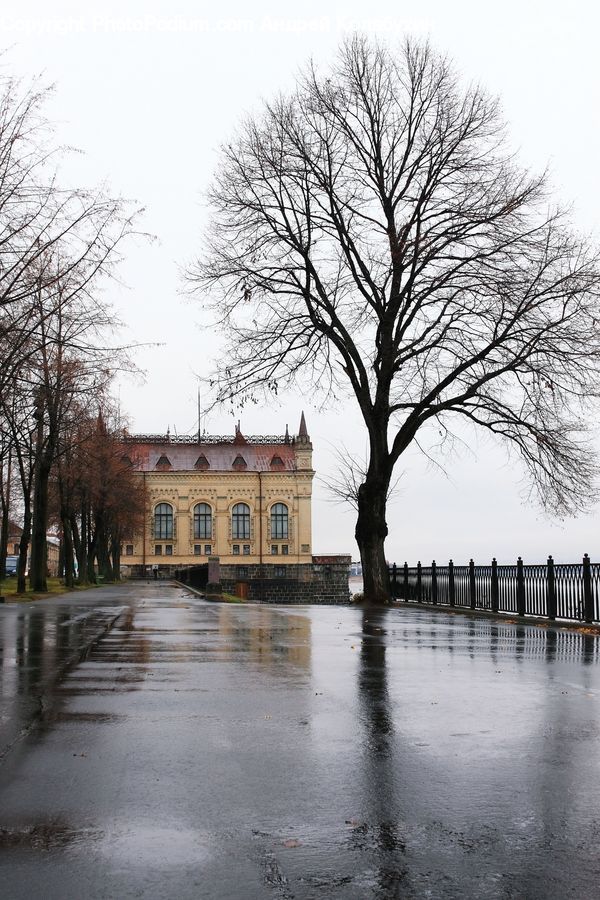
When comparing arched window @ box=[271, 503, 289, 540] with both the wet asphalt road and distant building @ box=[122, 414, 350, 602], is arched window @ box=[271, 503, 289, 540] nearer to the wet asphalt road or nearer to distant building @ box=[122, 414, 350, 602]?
distant building @ box=[122, 414, 350, 602]

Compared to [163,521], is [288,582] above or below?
below

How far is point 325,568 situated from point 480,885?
68.0 m

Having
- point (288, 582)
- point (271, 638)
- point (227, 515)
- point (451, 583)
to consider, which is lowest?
point (288, 582)

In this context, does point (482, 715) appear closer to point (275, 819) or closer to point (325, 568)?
point (275, 819)

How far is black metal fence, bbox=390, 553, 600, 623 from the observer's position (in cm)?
1811

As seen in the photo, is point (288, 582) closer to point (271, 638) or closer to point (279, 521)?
point (279, 521)

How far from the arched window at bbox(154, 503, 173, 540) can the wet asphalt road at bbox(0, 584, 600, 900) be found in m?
92.9

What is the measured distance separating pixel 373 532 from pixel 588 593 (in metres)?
10.9

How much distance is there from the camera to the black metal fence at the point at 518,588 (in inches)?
713

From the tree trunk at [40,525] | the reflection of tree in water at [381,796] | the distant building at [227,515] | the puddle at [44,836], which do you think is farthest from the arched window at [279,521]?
the puddle at [44,836]

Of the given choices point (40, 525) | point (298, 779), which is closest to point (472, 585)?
point (40, 525)

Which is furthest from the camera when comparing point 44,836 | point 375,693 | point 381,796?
point 375,693

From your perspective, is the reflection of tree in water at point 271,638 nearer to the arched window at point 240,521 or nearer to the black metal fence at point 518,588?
A: the black metal fence at point 518,588

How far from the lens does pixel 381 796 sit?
4621mm
